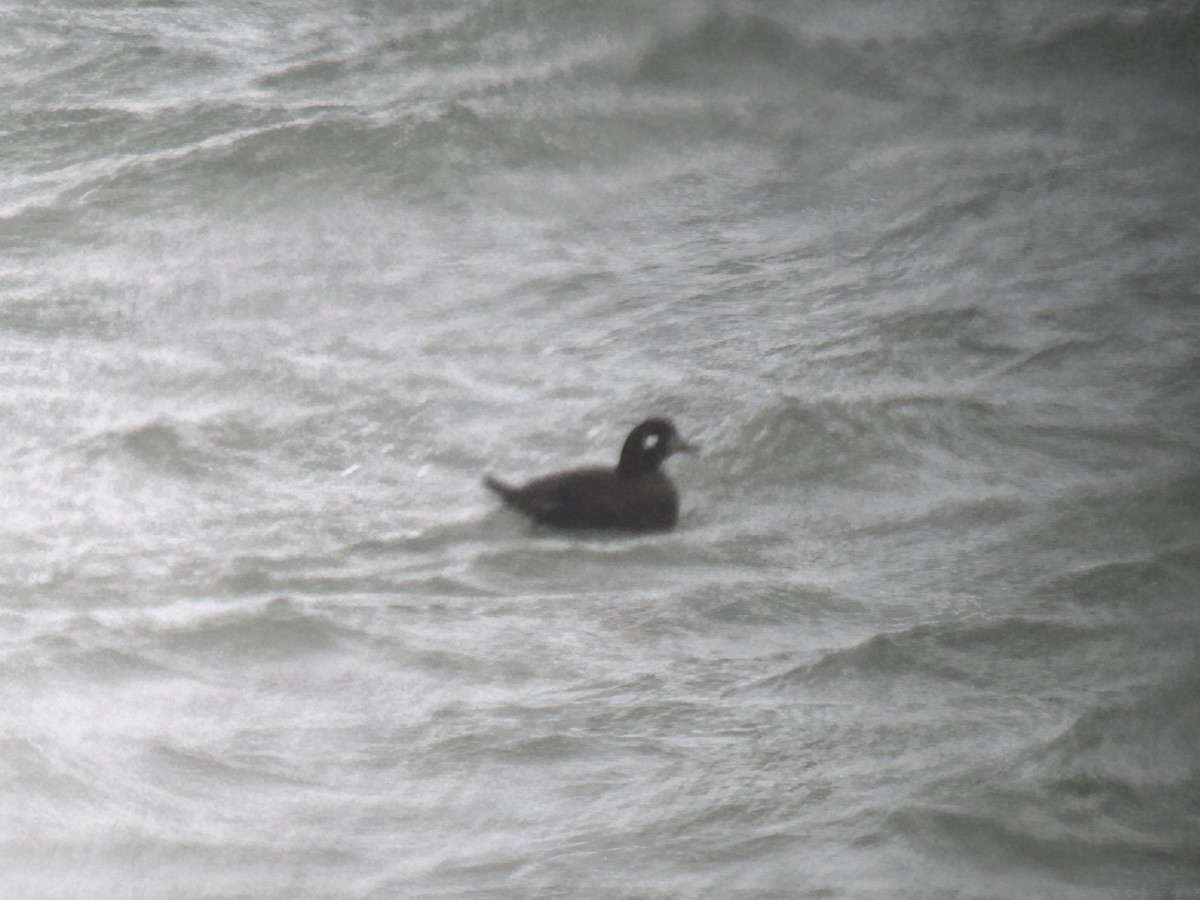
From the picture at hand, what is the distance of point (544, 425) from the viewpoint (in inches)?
199

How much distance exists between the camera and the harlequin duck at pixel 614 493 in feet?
14.3

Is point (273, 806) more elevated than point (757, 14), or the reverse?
point (757, 14)

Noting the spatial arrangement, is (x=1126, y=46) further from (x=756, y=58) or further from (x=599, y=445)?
(x=599, y=445)

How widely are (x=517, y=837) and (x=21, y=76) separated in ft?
17.6

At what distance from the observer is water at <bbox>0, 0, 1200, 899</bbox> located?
11.1 ft

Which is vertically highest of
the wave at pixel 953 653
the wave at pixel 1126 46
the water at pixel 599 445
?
the wave at pixel 1126 46

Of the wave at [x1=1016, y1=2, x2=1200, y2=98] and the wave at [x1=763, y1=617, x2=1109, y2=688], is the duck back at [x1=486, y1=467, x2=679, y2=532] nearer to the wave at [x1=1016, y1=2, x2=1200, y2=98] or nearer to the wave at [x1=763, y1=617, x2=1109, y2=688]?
the wave at [x1=763, y1=617, x2=1109, y2=688]

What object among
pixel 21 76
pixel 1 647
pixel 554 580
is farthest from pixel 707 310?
pixel 21 76

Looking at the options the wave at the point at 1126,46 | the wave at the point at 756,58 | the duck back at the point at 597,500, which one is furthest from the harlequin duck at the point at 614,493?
the wave at the point at 1126,46

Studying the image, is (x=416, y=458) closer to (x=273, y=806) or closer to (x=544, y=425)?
(x=544, y=425)

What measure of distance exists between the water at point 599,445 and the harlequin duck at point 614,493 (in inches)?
3.3

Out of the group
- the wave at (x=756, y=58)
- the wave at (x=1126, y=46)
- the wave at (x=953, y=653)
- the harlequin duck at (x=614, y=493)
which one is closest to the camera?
the wave at (x=953, y=653)

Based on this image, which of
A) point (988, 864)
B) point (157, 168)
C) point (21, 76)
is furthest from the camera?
point (21, 76)

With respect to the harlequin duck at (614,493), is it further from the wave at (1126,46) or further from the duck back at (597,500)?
the wave at (1126,46)
